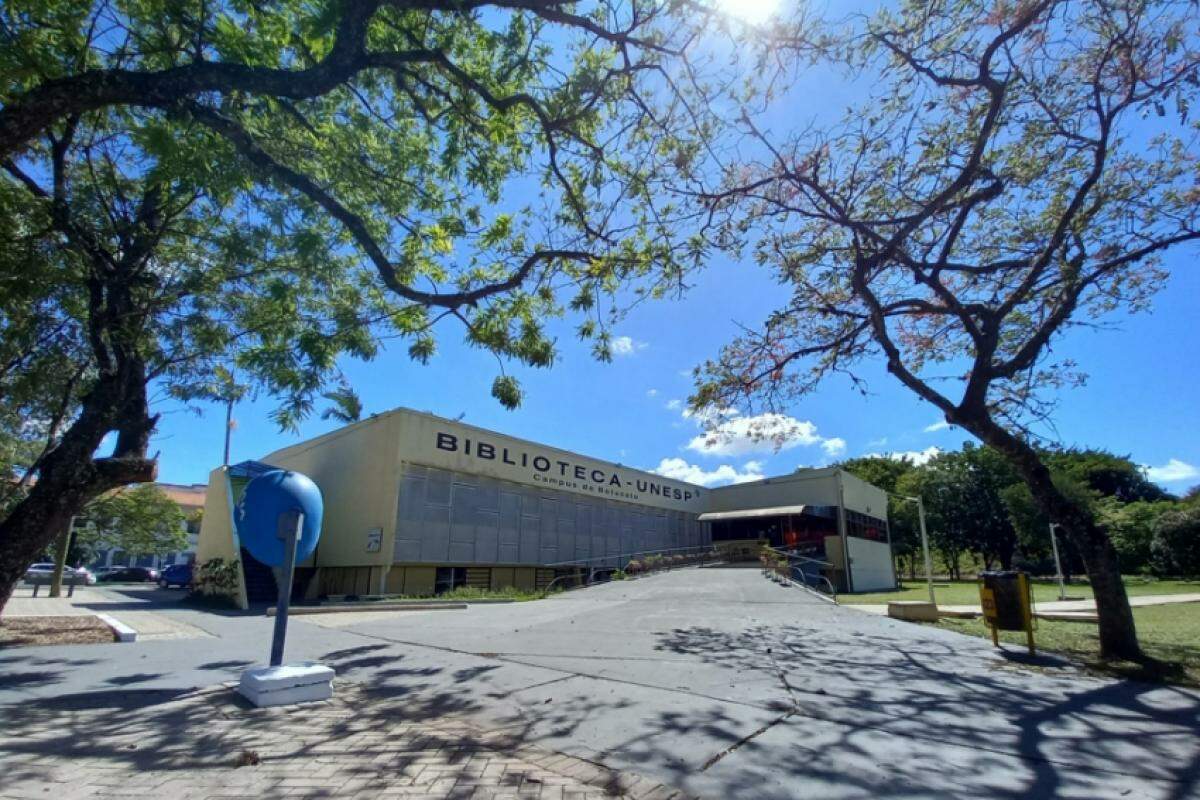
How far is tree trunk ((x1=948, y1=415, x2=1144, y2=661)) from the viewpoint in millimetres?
6953

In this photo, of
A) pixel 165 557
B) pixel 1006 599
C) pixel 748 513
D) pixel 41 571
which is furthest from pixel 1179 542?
pixel 165 557

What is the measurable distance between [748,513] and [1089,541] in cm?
2854

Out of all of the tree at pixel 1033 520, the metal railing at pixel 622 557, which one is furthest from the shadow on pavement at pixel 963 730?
the tree at pixel 1033 520

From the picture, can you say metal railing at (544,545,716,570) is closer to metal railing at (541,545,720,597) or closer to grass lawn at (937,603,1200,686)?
metal railing at (541,545,720,597)

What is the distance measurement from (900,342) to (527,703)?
9.97 meters

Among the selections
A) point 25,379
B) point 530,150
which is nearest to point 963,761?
point 530,150

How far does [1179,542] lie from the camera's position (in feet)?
102

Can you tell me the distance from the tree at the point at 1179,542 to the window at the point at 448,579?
37145mm

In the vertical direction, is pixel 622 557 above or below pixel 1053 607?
above

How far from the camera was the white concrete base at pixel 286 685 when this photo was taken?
4.59m

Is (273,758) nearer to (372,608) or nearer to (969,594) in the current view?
(372,608)

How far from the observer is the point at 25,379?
30.3 feet

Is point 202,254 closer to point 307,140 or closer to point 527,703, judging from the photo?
point 307,140

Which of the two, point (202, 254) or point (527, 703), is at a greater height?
point (202, 254)
